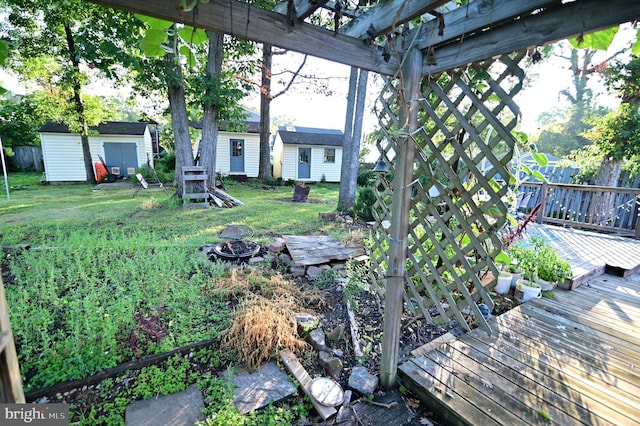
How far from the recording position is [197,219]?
6188 millimetres

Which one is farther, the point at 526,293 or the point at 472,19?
the point at 526,293

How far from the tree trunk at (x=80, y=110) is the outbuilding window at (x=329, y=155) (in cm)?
1074

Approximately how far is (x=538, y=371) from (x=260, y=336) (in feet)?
6.22

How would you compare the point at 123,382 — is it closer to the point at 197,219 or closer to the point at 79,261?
the point at 79,261

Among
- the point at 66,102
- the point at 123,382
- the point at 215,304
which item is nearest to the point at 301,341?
the point at 215,304

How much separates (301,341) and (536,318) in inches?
83.4

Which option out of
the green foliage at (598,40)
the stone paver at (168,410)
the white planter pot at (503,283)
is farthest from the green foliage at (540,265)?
the stone paver at (168,410)

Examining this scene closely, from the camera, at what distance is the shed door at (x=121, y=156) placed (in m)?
13.2

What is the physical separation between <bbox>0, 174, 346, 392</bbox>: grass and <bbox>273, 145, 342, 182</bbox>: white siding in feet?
32.3

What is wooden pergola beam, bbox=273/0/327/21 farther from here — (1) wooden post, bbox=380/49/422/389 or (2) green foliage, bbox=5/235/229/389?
(2) green foliage, bbox=5/235/229/389

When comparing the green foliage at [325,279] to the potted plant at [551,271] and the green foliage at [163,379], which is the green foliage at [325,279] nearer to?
the green foliage at [163,379]

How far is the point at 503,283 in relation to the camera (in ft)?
9.77

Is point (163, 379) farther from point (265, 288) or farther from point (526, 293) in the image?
point (526, 293)

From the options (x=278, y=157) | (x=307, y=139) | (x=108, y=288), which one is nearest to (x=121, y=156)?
(x=278, y=157)
